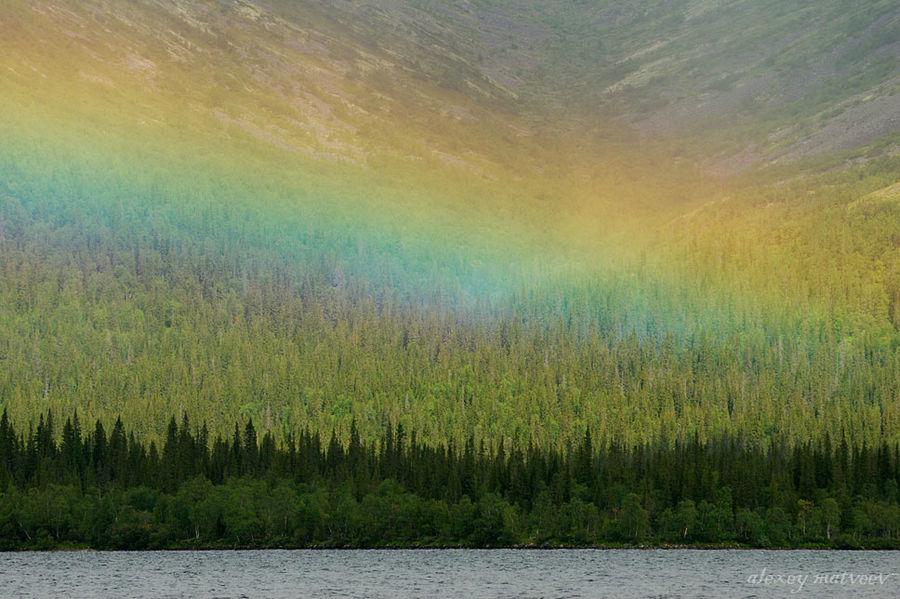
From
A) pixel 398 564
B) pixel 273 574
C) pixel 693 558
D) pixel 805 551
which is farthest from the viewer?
pixel 805 551

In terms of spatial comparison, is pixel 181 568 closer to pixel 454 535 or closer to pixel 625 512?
pixel 454 535

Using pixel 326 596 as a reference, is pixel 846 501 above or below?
above

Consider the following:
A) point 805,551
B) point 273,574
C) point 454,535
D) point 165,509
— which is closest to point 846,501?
point 805,551

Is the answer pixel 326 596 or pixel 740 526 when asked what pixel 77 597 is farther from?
pixel 740 526

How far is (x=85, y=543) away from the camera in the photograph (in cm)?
18350

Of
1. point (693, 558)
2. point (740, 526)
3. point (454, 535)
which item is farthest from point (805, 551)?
point (454, 535)

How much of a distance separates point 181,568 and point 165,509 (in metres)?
29.2

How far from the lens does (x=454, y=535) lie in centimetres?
19275

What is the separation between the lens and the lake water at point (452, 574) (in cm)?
13675

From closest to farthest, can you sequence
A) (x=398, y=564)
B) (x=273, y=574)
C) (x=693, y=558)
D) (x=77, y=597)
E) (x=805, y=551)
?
(x=77, y=597), (x=273, y=574), (x=398, y=564), (x=693, y=558), (x=805, y=551)

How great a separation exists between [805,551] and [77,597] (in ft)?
384

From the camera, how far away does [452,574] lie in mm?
156500

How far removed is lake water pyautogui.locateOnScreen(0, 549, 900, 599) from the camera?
137 meters

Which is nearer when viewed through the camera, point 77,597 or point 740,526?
point 77,597
